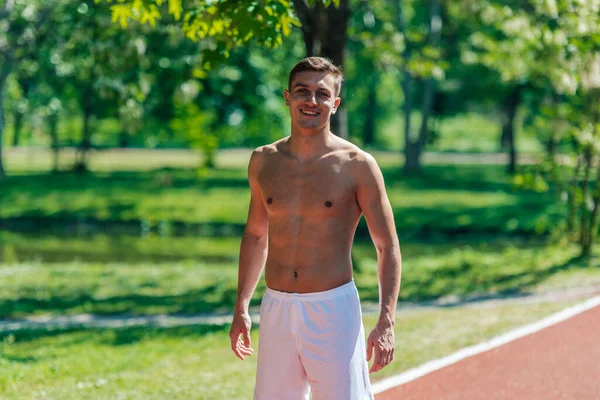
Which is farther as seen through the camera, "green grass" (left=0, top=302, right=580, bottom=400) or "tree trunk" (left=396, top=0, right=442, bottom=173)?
"tree trunk" (left=396, top=0, right=442, bottom=173)

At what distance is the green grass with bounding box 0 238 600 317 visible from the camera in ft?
38.9

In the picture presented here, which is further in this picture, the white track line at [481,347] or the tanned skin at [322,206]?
the white track line at [481,347]

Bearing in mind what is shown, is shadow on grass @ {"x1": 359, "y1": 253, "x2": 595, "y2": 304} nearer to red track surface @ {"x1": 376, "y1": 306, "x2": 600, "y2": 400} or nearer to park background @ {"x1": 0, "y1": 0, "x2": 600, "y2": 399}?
park background @ {"x1": 0, "y1": 0, "x2": 600, "y2": 399}

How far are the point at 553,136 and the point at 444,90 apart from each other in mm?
34796

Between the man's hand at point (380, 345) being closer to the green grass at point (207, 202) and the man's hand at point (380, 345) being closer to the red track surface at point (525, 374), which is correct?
the red track surface at point (525, 374)

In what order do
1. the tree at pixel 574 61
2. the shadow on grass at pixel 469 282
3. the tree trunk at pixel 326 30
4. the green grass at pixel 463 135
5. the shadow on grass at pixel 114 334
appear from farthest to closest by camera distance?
the green grass at pixel 463 135, the tree trunk at pixel 326 30, the shadow on grass at pixel 469 282, the tree at pixel 574 61, the shadow on grass at pixel 114 334

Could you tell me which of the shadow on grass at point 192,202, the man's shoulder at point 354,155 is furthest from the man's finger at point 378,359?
the shadow on grass at point 192,202

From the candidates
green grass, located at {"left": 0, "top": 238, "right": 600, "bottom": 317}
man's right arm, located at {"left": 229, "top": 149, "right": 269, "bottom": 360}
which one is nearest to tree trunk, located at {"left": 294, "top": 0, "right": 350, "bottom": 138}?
green grass, located at {"left": 0, "top": 238, "right": 600, "bottom": 317}

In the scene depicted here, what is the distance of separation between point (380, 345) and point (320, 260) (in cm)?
47

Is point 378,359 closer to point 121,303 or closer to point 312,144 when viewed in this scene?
point 312,144

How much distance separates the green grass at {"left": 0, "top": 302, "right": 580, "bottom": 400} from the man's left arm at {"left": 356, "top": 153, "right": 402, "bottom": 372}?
118 inches

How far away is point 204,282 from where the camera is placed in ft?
46.0

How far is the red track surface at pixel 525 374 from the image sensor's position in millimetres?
6406

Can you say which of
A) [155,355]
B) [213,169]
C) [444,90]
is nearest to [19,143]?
[213,169]
